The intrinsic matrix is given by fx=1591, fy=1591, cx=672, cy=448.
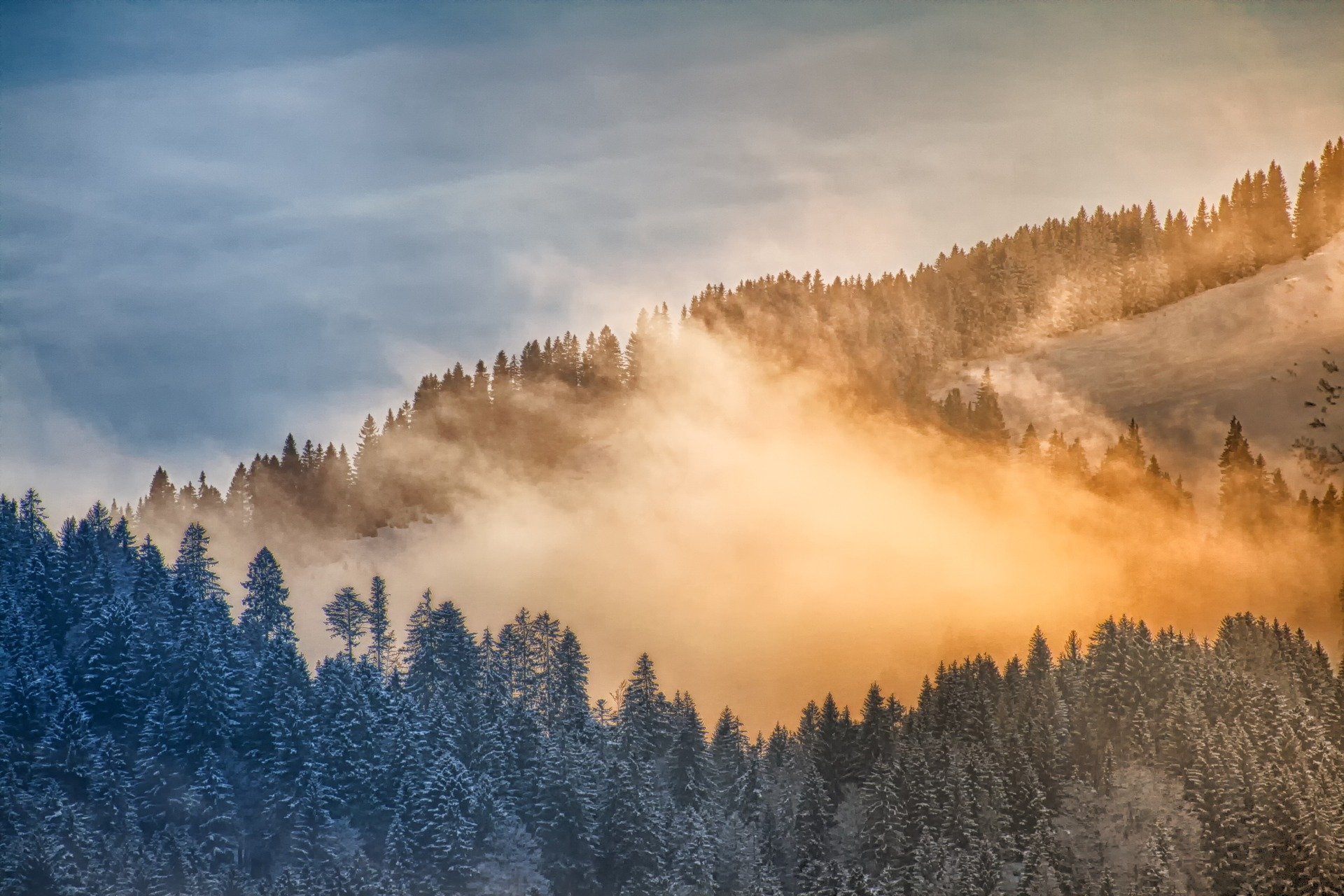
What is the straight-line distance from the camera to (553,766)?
→ 14975 cm

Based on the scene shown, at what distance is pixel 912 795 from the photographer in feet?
499

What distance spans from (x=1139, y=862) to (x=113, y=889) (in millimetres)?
89083

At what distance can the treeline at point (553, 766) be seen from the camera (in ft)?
461

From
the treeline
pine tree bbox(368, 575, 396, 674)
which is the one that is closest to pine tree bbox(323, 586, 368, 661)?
the treeline

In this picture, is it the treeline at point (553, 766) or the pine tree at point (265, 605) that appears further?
the pine tree at point (265, 605)

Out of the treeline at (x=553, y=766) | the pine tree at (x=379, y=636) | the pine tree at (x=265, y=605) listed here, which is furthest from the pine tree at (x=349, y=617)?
the pine tree at (x=265, y=605)

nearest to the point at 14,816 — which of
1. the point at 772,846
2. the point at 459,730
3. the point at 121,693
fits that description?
the point at 121,693

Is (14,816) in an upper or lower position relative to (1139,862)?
upper

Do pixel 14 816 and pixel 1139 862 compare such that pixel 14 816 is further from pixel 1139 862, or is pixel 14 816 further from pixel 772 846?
pixel 1139 862

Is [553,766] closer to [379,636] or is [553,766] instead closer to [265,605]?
[379,636]

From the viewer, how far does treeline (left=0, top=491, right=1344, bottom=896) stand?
14062 centimetres

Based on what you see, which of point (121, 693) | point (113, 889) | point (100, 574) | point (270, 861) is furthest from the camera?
point (100, 574)

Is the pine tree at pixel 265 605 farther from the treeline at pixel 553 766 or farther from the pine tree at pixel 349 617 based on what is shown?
the pine tree at pixel 349 617

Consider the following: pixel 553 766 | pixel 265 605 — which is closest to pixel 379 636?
pixel 265 605
